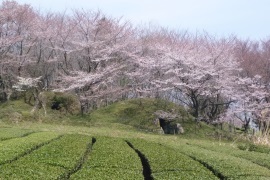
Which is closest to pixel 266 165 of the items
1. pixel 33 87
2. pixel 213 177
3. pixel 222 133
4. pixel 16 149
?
pixel 213 177

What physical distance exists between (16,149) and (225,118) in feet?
60.8

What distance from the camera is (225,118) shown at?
23.6 meters

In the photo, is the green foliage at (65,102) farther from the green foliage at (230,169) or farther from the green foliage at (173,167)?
the green foliage at (230,169)

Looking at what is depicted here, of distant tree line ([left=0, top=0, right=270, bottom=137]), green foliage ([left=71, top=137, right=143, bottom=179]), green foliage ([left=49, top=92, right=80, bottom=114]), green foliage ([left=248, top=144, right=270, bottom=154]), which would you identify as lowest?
green foliage ([left=248, top=144, right=270, bottom=154])

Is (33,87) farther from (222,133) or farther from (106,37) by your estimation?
(222,133)

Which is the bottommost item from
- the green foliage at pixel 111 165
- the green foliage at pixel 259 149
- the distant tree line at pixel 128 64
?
the green foliage at pixel 259 149

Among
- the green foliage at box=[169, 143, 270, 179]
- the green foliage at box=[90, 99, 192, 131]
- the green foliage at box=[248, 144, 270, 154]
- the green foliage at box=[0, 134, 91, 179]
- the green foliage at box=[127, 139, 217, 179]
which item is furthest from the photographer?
the green foliage at box=[90, 99, 192, 131]

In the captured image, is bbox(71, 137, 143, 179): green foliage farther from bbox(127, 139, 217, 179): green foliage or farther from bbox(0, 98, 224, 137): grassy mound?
bbox(0, 98, 224, 137): grassy mound

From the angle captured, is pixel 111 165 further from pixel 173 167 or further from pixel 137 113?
pixel 137 113

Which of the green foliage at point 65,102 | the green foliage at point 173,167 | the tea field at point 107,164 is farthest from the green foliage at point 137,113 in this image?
the green foliage at point 173,167

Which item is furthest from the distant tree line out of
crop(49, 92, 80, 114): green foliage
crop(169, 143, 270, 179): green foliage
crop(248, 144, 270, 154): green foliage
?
crop(169, 143, 270, 179): green foliage

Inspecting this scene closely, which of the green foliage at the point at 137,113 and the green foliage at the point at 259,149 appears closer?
the green foliage at the point at 259,149

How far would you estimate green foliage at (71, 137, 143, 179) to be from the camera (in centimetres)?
563

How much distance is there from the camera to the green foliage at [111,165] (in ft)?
18.5
